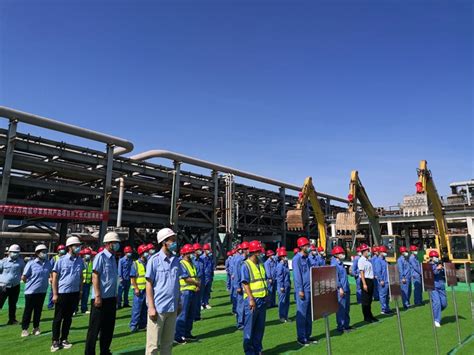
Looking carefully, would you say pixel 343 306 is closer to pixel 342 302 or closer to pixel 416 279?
pixel 342 302

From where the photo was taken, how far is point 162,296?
453 centimetres

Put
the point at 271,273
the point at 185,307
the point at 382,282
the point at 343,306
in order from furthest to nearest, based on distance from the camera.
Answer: the point at 382,282 < the point at 271,273 < the point at 343,306 < the point at 185,307

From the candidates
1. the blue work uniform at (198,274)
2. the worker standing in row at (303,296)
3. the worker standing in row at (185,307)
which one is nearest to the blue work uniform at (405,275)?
the worker standing in row at (303,296)

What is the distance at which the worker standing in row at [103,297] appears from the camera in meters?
5.07

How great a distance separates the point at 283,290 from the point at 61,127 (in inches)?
639

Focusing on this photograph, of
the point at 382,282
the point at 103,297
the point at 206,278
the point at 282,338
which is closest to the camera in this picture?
the point at 103,297

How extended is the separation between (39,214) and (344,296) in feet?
57.1

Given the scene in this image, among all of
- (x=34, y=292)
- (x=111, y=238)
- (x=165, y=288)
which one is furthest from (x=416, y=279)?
(x=34, y=292)

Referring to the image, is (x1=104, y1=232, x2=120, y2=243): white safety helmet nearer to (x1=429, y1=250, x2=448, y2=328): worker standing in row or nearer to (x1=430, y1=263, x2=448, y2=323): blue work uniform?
(x1=429, y1=250, x2=448, y2=328): worker standing in row

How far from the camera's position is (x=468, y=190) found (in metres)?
34.1

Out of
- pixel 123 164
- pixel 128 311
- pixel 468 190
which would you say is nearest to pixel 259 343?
pixel 128 311

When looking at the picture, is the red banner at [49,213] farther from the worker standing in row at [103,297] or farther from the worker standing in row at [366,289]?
the worker standing in row at [366,289]

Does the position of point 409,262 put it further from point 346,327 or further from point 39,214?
point 39,214

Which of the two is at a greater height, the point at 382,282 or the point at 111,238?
the point at 111,238
